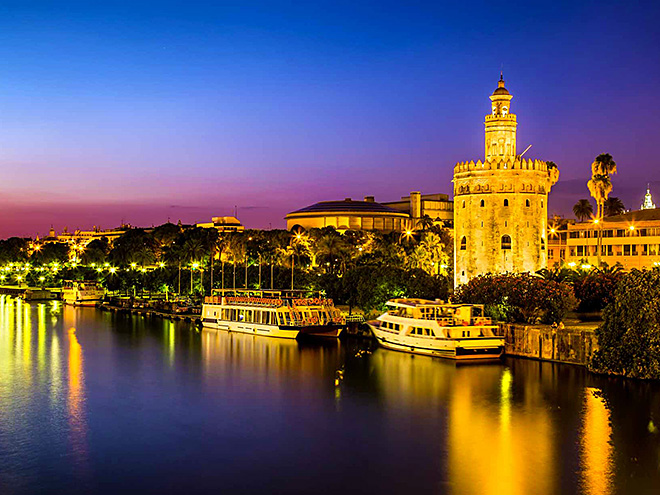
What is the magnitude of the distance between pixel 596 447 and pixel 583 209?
10801 centimetres

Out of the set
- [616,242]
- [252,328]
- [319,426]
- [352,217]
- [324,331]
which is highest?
[352,217]

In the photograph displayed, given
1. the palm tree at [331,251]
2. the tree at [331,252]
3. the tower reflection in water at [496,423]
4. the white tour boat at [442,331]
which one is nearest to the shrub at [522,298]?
the white tour boat at [442,331]

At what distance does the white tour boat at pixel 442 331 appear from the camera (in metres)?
48.1

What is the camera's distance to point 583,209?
132 m

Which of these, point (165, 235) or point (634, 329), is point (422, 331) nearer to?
point (634, 329)

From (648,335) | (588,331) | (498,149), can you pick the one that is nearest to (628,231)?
(498,149)

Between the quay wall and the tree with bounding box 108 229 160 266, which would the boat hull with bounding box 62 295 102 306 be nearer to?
the tree with bounding box 108 229 160 266

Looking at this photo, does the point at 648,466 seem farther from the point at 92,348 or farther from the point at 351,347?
the point at 92,348

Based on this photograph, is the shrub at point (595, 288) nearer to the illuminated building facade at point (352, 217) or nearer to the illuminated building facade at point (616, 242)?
the illuminated building facade at point (616, 242)

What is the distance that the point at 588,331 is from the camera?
4625 centimetres

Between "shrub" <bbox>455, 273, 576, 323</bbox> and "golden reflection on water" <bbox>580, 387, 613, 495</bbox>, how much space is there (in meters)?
11.8

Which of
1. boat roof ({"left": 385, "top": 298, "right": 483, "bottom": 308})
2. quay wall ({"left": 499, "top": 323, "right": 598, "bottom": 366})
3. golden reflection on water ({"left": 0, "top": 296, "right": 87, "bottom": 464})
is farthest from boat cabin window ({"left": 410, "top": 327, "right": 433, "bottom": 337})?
golden reflection on water ({"left": 0, "top": 296, "right": 87, "bottom": 464})

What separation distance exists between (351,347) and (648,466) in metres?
30.7

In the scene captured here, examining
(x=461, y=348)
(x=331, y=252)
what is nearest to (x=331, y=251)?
(x=331, y=252)
